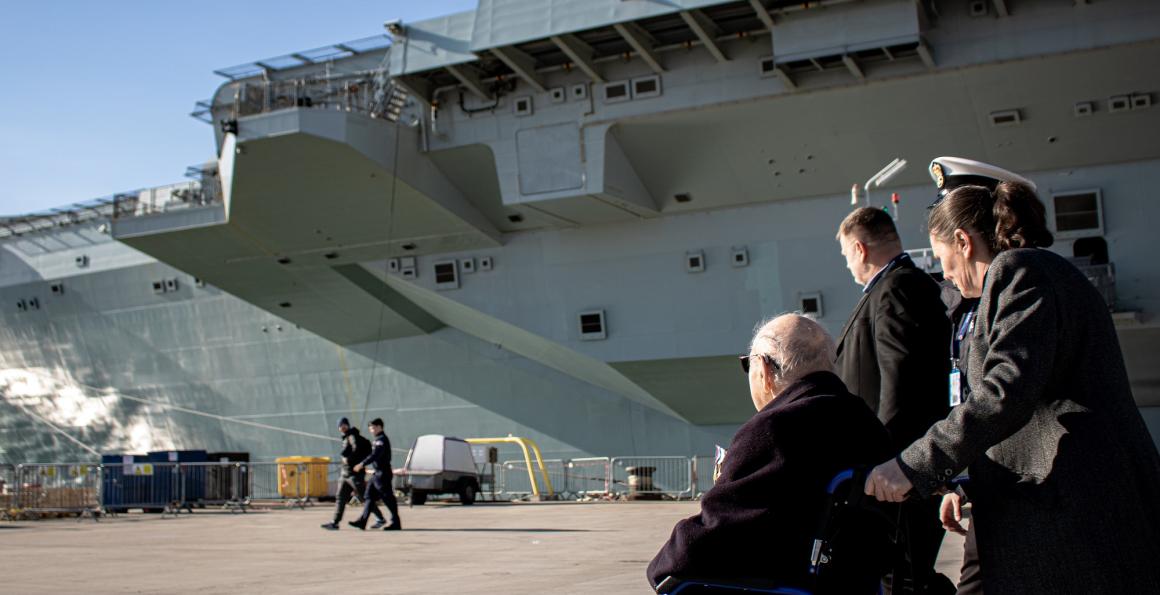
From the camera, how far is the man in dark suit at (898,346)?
399cm

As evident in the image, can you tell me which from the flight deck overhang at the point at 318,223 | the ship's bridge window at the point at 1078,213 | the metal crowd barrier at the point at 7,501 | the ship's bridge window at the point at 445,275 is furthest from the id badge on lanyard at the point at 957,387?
the ship's bridge window at the point at 445,275

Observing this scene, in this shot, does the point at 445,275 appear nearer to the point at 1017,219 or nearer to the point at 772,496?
the point at 1017,219

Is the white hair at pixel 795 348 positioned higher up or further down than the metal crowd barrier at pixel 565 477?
higher up

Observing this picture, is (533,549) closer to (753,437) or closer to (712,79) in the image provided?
(753,437)

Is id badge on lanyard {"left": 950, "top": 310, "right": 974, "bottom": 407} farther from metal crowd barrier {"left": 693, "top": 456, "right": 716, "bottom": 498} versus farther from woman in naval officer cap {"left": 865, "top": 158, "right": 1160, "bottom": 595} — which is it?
metal crowd barrier {"left": 693, "top": 456, "right": 716, "bottom": 498}

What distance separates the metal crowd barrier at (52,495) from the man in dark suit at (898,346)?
51.8 ft

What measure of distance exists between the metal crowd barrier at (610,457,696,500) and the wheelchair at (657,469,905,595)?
1834cm

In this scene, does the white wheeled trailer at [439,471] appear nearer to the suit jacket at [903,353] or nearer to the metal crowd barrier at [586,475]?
the metal crowd barrier at [586,475]

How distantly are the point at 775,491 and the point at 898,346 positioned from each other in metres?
1.47

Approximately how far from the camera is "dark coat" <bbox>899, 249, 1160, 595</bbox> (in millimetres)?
2723

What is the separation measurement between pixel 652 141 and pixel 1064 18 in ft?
22.1

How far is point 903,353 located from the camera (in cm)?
405

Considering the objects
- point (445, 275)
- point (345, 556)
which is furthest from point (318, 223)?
point (345, 556)

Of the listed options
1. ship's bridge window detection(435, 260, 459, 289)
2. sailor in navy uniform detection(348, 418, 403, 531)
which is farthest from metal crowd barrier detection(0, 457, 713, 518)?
sailor in navy uniform detection(348, 418, 403, 531)
